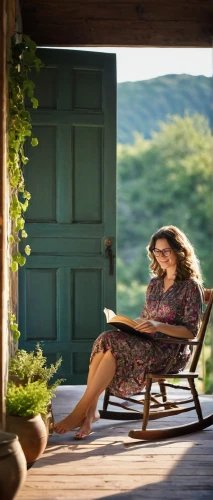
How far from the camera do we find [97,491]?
329 centimetres

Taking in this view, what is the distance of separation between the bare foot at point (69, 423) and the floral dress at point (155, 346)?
317 mm

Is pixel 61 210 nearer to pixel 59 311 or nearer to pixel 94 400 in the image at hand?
pixel 59 311

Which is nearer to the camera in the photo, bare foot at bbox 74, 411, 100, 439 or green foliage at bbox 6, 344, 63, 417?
green foliage at bbox 6, 344, 63, 417

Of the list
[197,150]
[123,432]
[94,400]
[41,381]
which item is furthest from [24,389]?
[197,150]

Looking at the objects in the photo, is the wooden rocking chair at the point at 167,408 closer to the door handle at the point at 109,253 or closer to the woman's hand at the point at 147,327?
the woman's hand at the point at 147,327

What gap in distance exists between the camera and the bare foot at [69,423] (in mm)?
4238

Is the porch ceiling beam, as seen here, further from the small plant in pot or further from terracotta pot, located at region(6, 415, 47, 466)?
terracotta pot, located at region(6, 415, 47, 466)

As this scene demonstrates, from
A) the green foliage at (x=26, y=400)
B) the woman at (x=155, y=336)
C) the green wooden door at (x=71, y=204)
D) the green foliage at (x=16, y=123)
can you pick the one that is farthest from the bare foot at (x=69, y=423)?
the green wooden door at (x=71, y=204)

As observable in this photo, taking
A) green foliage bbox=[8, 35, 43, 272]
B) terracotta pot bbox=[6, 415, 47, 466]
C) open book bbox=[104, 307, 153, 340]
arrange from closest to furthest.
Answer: terracotta pot bbox=[6, 415, 47, 466] → green foliage bbox=[8, 35, 43, 272] → open book bbox=[104, 307, 153, 340]

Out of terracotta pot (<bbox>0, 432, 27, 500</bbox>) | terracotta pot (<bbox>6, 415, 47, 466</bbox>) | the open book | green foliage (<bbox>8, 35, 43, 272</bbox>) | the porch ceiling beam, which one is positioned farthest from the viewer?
the porch ceiling beam

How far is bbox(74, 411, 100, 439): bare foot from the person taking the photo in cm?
428

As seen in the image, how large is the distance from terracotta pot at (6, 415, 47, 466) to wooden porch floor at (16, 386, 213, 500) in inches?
3.3

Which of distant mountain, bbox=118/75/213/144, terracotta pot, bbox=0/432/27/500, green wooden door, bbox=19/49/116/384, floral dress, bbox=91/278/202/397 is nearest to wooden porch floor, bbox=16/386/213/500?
terracotta pot, bbox=0/432/27/500

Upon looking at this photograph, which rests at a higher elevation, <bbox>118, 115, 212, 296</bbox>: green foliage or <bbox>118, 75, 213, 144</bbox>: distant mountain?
<bbox>118, 75, 213, 144</bbox>: distant mountain
